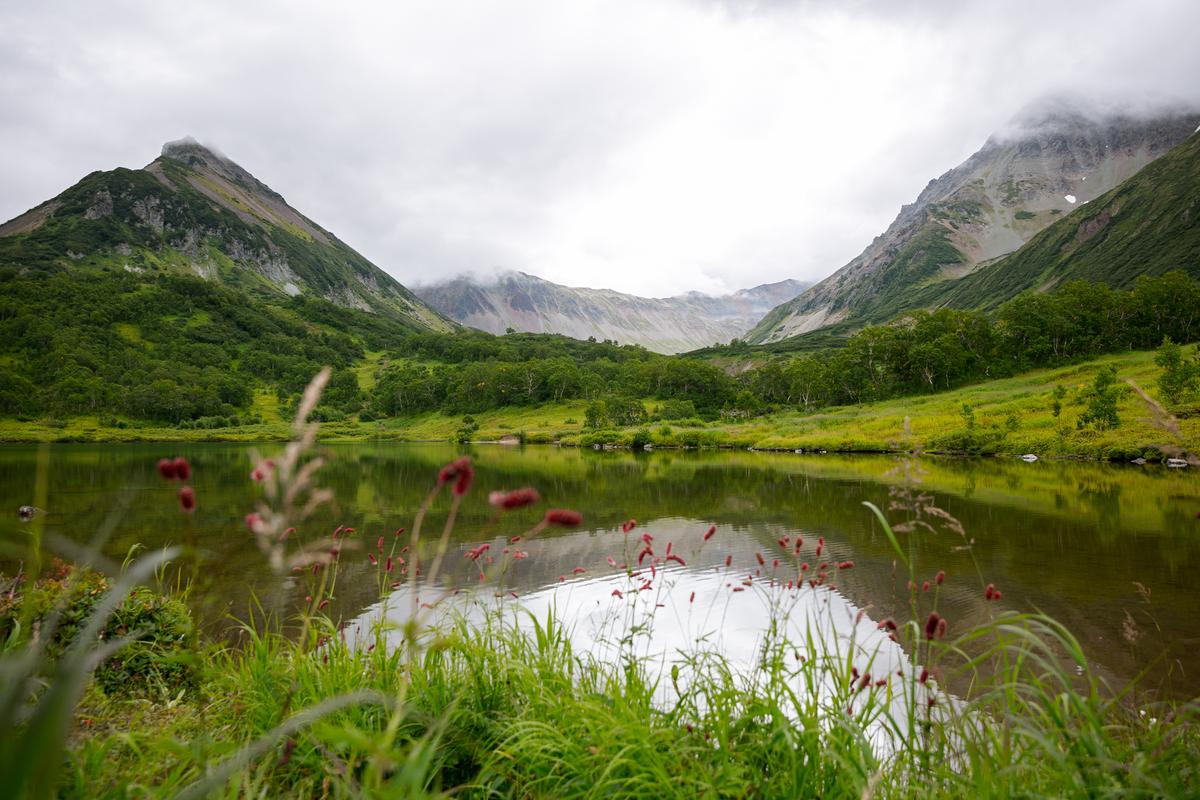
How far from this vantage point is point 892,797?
3480 mm

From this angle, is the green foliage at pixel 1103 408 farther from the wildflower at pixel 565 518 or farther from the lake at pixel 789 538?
the wildflower at pixel 565 518

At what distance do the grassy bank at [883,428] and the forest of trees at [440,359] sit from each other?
817 centimetres

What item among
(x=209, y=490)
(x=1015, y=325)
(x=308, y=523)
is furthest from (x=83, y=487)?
(x=1015, y=325)

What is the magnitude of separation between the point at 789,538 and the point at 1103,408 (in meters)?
34.2

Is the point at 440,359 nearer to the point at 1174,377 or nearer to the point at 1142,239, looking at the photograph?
the point at 1174,377

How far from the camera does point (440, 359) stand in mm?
189000

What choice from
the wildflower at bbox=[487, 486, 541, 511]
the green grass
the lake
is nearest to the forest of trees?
the lake

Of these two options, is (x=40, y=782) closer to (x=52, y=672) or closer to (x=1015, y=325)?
(x=52, y=672)

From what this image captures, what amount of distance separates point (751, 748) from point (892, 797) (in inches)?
36.7

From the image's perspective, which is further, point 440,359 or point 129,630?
point 440,359

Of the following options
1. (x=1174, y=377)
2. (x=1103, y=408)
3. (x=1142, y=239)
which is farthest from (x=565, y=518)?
(x=1142, y=239)

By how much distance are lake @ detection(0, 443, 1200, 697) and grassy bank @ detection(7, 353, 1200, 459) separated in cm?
311

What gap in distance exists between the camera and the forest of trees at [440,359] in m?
86.4

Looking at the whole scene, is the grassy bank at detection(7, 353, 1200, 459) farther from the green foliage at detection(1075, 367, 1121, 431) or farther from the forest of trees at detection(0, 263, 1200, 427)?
the forest of trees at detection(0, 263, 1200, 427)
